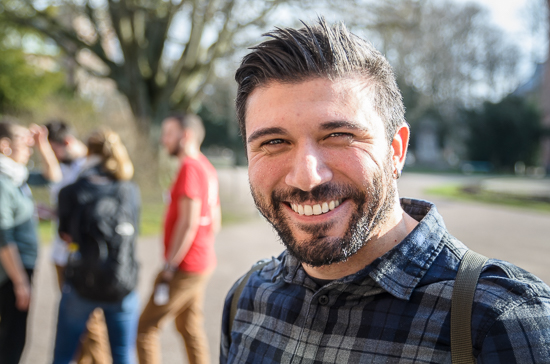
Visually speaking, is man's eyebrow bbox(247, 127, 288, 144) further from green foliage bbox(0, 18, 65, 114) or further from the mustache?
green foliage bbox(0, 18, 65, 114)

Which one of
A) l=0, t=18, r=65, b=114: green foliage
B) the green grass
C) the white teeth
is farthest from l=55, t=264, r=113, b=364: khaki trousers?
l=0, t=18, r=65, b=114: green foliage

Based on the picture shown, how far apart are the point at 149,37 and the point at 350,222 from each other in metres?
14.8

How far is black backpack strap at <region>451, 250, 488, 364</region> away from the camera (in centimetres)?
111

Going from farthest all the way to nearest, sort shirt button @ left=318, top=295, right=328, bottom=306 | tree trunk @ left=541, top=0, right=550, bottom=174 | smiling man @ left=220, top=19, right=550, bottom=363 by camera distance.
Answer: tree trunk @ left=541, top=0, right=550, bottom=174, shirt button @ left=318, top=295, right=328, bottom=306, smiling man @ left=220, top=19, right=550, bottom=363

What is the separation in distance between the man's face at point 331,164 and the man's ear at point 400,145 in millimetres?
61

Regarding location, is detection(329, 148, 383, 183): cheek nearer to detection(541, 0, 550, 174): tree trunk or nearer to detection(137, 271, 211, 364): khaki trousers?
detection(137, 271, 211, 364): khaki trousers

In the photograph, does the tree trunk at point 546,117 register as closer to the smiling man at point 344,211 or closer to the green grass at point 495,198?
the green grass at point 495,198

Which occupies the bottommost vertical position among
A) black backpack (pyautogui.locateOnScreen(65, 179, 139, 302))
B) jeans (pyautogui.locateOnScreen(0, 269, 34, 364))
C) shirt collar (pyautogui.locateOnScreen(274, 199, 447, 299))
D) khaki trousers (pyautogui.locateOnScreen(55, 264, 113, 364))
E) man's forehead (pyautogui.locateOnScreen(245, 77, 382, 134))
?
khaki trousers (pyautogui.locateOnScreen(55, 264, 113, 364))

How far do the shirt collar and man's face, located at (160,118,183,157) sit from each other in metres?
2.89

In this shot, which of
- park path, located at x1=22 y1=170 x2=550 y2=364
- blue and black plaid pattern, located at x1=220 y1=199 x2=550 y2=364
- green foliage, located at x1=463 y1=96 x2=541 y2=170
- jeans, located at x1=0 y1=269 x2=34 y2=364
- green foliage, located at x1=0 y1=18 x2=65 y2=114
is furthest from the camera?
green foliage, located at x1=463 y1=96 x2=541 y2=170

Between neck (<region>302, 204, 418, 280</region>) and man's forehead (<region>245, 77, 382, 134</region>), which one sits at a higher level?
man's forehead (<region>245, 77, 382, 134</region>)

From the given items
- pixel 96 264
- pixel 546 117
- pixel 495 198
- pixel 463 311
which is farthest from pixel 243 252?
pixel 546 117

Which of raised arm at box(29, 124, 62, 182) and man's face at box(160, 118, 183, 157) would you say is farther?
raised arm at box(29, 124, 62, 182)

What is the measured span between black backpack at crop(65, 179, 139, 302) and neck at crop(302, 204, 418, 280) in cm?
222
